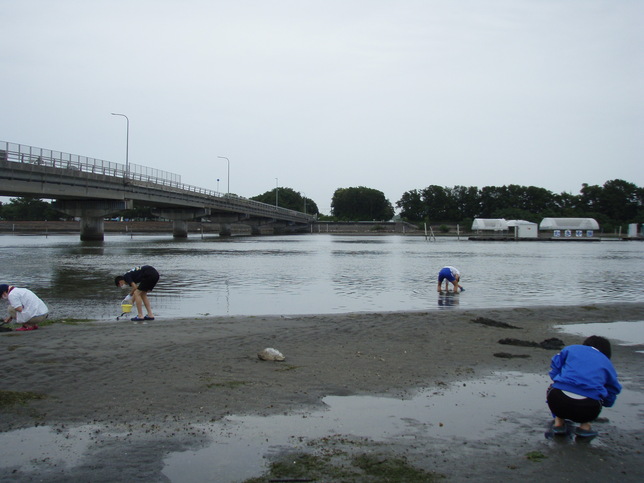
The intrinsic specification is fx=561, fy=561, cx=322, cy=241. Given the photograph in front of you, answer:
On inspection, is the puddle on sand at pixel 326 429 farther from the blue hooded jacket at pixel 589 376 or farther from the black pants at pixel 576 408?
the blue hooded jacket at pixel 589 376

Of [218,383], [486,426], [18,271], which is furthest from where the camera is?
[18,271]

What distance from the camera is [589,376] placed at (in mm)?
6820

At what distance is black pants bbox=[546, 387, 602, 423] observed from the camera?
6.70 m

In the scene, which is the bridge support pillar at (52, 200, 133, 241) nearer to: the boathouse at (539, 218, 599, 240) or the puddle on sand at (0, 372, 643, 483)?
the puddle on sand at (0, 372, 643, 483)

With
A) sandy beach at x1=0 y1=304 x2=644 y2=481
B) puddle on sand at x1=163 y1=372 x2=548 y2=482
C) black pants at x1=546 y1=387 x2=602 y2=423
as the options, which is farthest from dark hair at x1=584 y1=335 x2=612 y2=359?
puddle on sand at x1=163 y1=372 x2=548 y2=482

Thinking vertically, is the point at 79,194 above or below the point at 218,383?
above

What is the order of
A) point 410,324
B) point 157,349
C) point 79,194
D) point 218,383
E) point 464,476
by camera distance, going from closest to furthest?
point 464,476
point 218,383
point 157,349
point 410,324
point 79,194

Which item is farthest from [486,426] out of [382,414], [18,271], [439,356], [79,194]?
[79,194]

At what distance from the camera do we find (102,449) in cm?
621

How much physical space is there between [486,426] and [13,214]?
597 ft

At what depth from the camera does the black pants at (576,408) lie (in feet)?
22.0

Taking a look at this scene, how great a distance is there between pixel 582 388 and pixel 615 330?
29.1ft

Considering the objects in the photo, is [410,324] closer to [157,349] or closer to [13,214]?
[157,349]

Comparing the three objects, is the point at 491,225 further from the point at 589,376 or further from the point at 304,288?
the point at 589,376
